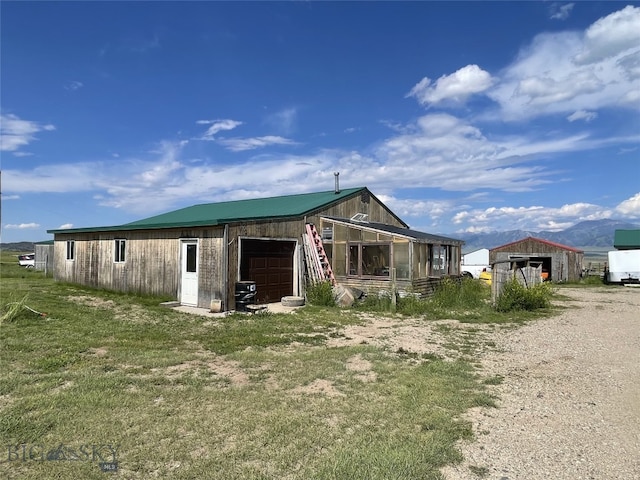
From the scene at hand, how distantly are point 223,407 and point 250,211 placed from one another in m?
14.1

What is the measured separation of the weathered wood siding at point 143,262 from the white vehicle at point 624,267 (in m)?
26.7

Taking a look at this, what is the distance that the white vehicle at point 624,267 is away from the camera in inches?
1060

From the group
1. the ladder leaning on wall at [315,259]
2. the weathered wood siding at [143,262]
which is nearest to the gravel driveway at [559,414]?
the ladder leaning on wall at [315,259]

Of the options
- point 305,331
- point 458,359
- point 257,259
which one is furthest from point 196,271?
point 458,359

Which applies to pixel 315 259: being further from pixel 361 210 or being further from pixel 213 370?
pixel 213 370

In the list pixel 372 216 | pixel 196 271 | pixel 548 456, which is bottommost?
pixel 548 456

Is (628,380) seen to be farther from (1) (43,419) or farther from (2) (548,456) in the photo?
(1) (43,419)

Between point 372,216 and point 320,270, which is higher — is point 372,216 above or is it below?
above

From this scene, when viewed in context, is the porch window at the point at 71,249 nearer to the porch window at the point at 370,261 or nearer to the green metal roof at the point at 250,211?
the green metal roof at the point at 250,211

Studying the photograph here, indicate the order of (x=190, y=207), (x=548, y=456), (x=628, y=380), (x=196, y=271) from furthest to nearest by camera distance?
1. (x=190, y=207)
2. (x=196, y=271)
3. (x=628, y=380)
4. (x=548, y=456)

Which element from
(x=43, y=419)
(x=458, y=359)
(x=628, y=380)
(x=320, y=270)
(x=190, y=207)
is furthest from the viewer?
(x=190, y=207)

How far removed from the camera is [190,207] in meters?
24.9

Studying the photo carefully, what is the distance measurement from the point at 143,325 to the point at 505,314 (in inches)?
407

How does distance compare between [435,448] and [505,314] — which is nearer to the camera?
[435,448]
